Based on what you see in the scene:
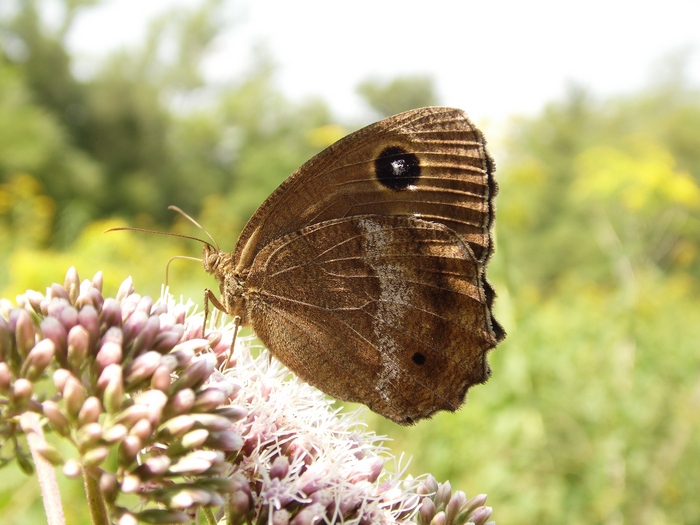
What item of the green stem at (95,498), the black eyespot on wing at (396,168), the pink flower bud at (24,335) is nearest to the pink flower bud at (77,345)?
the pink flower bud at (24,335)

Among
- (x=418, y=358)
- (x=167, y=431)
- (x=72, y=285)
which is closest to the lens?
(x=167, y=431)

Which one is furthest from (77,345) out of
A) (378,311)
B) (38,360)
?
(378,311)

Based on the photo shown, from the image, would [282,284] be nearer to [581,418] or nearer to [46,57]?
[581,418]

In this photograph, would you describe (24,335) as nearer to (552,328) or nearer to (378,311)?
(378,311)

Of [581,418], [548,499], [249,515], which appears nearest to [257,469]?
[249,515]

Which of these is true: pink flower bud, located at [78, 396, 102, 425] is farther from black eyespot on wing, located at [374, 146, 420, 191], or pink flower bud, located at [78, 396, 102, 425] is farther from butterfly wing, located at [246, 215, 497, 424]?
black eyespot on wing, located at [374, 146, 420, 191]

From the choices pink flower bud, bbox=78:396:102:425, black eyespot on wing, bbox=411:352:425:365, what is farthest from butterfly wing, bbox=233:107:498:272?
pink flower bud, bbox=78:396:102:425
